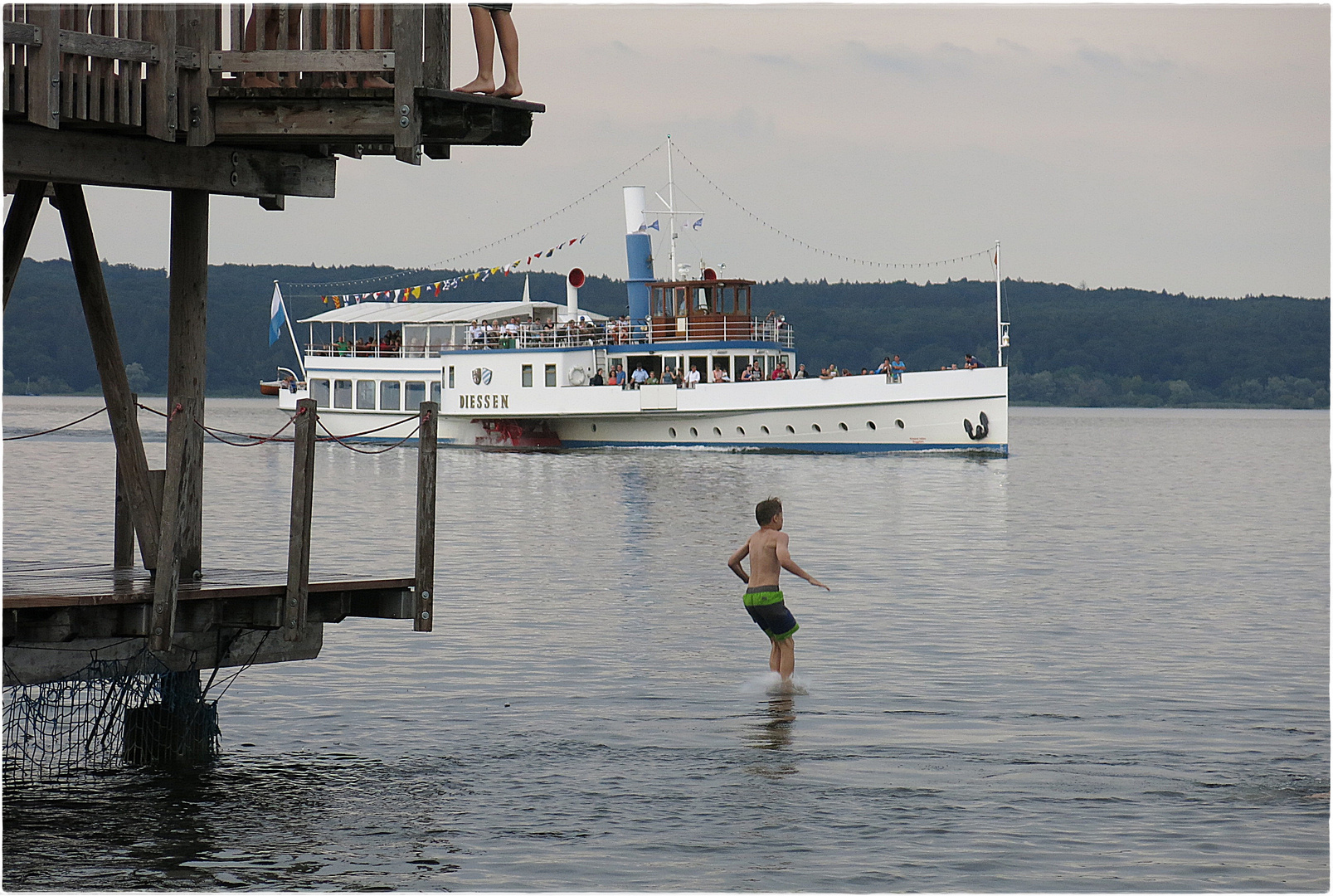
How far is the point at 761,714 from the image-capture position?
41.8ft

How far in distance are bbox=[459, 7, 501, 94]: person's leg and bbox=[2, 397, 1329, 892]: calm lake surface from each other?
3666 mm

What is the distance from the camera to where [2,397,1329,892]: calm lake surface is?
881 cm

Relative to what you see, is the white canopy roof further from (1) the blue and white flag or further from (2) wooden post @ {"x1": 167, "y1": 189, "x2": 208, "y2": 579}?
(2) wooden post @ {"x1": 167, "y1": 189, "x2": 208, "y2": 579}

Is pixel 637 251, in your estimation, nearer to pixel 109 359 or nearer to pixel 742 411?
pixel 742 411

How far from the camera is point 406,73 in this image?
867 cm

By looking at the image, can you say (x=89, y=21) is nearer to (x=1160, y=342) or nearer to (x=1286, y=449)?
(x=1286, y=449)

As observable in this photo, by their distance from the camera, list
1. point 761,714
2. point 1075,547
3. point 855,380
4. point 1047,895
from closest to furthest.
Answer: point 1047,895, point 761,714, point 1075,547, point 855,380

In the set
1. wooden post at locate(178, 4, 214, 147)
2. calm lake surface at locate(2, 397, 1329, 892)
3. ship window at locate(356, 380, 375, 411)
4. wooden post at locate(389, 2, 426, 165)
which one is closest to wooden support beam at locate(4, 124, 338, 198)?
wooden post at locate(178, 4, 214, 147)

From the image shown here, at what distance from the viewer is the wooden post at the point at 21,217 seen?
9914 millimetres

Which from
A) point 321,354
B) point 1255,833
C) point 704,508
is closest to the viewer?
point 1255,833

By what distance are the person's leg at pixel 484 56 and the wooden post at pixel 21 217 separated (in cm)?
264

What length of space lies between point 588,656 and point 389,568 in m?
8.73

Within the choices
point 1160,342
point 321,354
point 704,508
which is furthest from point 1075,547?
point 1160,342

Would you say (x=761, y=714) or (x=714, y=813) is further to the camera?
(x=761, y=714)
